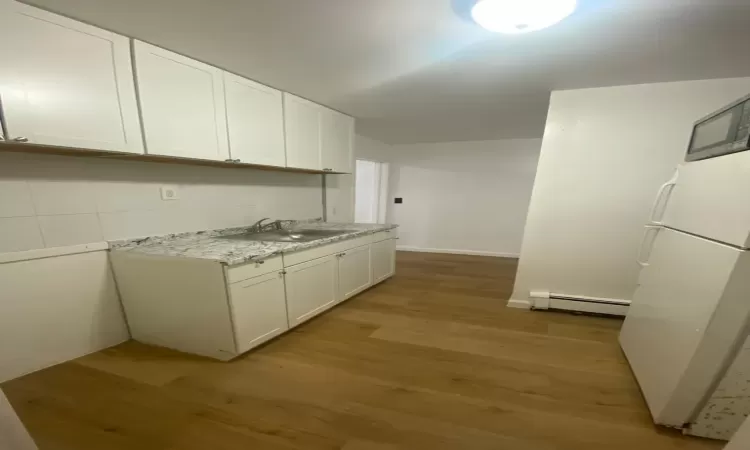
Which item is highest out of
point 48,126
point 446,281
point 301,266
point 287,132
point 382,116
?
point 382,116

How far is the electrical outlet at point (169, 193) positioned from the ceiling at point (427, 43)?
104 centimetres

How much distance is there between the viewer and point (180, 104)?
6.69ft

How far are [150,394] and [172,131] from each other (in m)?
1.69

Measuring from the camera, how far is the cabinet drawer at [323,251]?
234 centimetres

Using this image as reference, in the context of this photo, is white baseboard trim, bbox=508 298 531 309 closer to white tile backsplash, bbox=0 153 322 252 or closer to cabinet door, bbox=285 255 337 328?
cabinet door, bbox=285 255 337 328

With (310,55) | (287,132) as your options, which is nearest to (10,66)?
(310,55)

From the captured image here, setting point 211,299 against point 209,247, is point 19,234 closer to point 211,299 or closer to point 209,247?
point 209,247

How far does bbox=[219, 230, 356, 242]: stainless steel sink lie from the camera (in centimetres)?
275

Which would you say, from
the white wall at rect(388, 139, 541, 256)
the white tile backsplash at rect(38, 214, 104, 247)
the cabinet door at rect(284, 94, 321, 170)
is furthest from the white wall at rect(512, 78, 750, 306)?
the white tile backsplash at rect(38, 214, 104, 247)

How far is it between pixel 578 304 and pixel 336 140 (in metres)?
3.16

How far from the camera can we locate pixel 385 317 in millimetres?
2750

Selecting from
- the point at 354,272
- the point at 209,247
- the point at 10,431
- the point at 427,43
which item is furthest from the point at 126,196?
the point at 427,43

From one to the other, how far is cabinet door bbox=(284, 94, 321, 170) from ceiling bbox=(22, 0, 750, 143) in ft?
0.65

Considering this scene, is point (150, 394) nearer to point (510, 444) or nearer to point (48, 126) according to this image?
point (48, 126)
